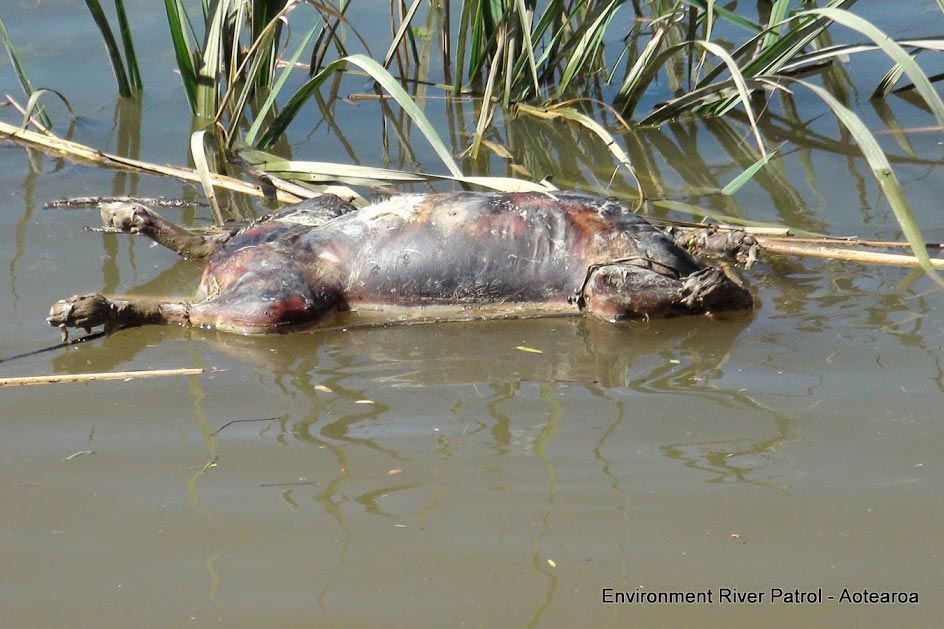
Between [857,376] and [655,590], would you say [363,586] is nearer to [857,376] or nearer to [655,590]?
[655,590]

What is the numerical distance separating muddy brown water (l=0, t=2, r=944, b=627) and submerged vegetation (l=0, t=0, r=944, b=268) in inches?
30.2

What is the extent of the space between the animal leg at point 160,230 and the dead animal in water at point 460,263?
268mm

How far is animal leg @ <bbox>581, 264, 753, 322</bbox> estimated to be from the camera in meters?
4.02

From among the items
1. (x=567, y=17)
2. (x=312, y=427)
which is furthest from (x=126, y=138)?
(x=312, y=427)

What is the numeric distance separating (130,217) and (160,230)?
0.12m

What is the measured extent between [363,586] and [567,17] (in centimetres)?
377

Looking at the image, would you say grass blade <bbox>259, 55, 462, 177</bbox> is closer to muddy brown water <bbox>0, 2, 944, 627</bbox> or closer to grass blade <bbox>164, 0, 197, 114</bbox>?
grass blade <bbox>164, 0, 197, 114</bbox>

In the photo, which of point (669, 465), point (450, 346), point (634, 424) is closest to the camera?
point (669, 465)

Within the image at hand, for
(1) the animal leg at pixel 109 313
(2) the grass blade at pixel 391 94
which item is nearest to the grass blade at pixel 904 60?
(2) the grass blade at pixel 391 94

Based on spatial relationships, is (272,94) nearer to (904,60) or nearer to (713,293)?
(713,293)

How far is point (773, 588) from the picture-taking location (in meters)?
2.40

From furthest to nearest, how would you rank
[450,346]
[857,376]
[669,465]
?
[450,346] < [857,376] < [669,465]

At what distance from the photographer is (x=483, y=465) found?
2.94m

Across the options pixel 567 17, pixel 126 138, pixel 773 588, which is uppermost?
pixel 567 17
